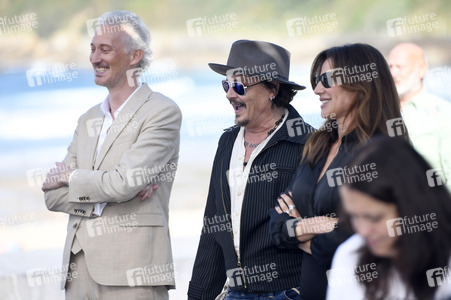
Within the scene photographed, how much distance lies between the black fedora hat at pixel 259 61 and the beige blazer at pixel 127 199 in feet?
1.23

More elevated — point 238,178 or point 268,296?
point 238,178

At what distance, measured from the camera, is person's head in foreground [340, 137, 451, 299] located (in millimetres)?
1635

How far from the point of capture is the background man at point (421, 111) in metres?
4.04

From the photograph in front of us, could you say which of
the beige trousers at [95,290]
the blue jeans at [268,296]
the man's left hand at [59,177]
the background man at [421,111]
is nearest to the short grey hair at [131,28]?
the man's left hand at [59,177]

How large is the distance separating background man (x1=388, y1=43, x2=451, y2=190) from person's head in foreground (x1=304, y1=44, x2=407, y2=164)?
110 centimetres

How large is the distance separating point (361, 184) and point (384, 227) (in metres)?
0.11

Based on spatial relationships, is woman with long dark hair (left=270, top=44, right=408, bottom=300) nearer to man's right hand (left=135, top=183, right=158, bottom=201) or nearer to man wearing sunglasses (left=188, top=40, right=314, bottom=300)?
man wearing sunglasses (left=188, top=40, right=314, bottom=300)

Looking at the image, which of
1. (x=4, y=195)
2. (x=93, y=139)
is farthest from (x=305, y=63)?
(x=93, y=139)

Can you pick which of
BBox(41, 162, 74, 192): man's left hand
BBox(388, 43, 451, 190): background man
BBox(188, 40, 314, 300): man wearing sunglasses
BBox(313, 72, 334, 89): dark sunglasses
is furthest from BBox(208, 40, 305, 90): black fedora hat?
BBox(388, 43, 451, 190): background man

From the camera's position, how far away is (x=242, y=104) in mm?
3383

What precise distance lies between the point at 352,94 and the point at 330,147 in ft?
0.79

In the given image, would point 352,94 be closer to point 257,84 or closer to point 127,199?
point 257,84

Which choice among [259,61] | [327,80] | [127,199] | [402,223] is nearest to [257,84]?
[259,61]

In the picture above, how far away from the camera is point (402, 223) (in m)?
1.72
